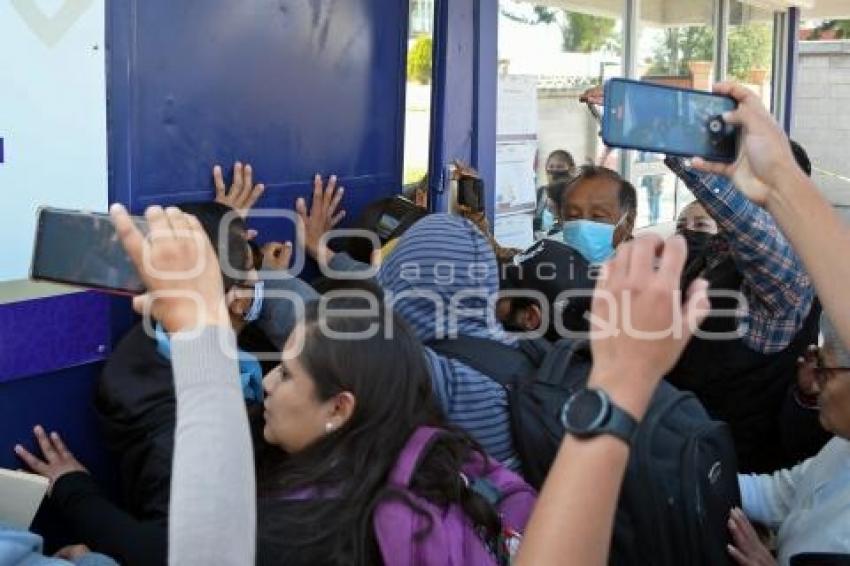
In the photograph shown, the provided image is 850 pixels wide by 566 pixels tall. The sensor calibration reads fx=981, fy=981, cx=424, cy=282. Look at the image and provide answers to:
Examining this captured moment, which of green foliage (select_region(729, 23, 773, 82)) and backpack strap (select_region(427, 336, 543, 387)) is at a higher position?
green foliage (select_region(729, 23, 773, 82))

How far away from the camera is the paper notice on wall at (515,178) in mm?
4512

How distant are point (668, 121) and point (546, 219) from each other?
3.53 metres

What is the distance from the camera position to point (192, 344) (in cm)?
124

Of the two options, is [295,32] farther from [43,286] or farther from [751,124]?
[751,124]

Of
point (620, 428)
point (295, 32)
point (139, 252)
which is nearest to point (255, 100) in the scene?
point (295, 32)

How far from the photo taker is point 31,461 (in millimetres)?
2330

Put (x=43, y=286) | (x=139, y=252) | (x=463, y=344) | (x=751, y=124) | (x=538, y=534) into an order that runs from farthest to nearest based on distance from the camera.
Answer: (x=43, y=286)
(x=463, y=344)
(x=751, y=124)
(x=139, y=252)
(x=538, y=534)

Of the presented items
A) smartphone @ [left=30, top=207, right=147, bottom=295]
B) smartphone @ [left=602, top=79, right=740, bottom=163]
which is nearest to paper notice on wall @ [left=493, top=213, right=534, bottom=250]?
smartphone @ [left=602, top=79, right=740, bottom=163]

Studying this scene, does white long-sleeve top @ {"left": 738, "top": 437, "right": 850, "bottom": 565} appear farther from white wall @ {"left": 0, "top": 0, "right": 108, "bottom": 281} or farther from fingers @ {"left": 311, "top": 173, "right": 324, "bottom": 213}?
white wall @ {"left": 0, "top": 0, "right": 108, "bottom": 281}

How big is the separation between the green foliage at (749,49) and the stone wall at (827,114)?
3.14 m

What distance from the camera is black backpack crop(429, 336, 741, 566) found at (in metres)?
1.81

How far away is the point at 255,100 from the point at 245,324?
0.73 meters

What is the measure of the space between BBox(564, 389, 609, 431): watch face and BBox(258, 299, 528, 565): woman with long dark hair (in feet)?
1.63

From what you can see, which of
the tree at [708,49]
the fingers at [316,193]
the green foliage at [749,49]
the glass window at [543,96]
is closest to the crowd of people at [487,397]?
the fingers at [316,193]
